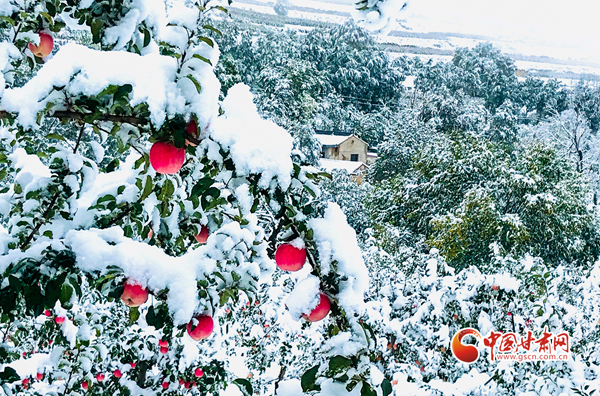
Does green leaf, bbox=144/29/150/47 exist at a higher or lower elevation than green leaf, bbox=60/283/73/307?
higher

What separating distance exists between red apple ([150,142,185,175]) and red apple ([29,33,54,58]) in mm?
891

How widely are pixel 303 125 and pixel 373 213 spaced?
553 cm

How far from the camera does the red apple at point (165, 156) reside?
957 mm

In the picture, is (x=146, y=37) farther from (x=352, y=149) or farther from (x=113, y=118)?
(x=352, y=149)

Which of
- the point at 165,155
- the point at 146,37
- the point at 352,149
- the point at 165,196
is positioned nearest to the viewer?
the point at 165,155

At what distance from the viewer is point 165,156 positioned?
96 centimetres

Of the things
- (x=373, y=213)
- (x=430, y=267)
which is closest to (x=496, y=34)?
(x=373, y=213)

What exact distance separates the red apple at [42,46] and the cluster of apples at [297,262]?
3.67 feet

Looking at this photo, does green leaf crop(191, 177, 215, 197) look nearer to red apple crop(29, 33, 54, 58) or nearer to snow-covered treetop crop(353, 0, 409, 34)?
snow-covered treetop crop(353, 0, 409, 34)

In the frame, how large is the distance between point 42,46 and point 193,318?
1050 mm

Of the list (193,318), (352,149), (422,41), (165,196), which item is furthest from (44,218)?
(422,41)

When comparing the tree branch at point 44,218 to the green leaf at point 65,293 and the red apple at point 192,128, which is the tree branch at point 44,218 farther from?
the red apple at point 192,128

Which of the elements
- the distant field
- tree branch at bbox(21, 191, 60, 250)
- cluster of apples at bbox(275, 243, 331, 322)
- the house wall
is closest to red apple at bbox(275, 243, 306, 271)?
cluster of apples at bbox(275, 243, 331, 322)

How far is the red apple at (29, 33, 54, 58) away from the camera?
5.11 ft
